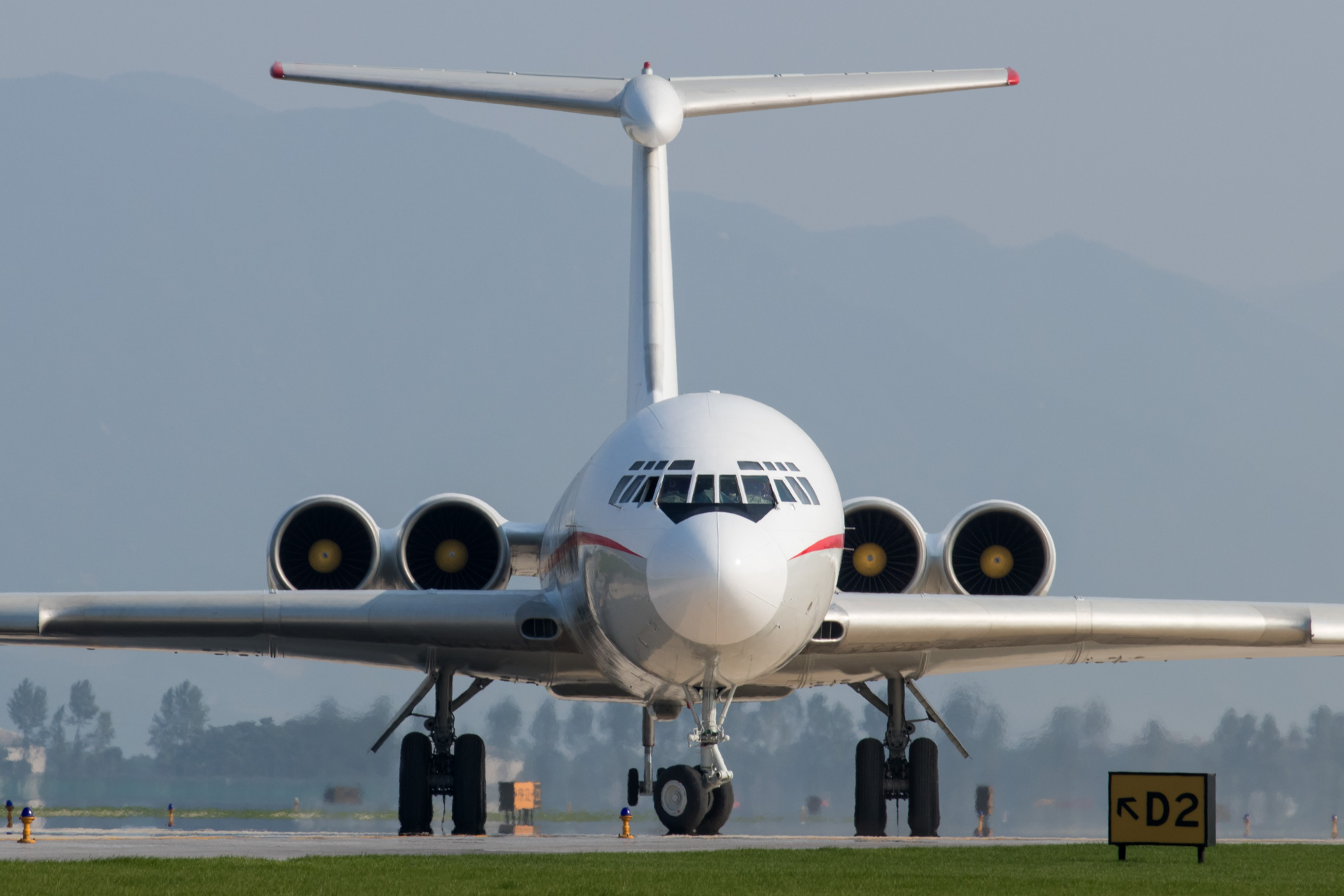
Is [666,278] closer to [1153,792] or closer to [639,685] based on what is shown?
[639,685]

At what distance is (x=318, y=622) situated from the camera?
2041 centimetres

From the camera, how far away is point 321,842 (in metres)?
16.9

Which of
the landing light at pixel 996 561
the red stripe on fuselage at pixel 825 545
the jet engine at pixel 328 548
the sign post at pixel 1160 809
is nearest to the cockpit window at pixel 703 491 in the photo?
the red stripe on fuselage at pixel 825 545

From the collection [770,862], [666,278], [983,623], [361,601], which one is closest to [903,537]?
[983,623]

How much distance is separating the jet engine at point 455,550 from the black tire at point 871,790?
5907 mm

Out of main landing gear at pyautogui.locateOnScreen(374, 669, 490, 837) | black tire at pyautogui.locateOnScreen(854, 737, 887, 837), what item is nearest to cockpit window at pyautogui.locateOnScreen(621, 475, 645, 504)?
main landing gear at pyautogui.locateOnScreen(374, 669, 490, 837)

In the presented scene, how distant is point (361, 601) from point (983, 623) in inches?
292

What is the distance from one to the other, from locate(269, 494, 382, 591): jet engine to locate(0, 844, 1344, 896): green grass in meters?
9.59

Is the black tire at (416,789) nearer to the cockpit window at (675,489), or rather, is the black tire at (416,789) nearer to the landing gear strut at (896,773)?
the landing gear strut at (896,773)

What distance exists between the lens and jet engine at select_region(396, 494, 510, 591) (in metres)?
22.8

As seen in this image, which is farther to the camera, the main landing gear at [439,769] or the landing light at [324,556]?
→ the landing light at [324,556]

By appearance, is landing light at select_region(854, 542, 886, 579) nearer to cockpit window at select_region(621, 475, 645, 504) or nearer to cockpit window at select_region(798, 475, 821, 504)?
cockpit window at select_region(798, 475, 821, 504)

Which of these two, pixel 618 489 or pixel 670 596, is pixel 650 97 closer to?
pixel 618 489

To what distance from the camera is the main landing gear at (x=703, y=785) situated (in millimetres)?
16219
